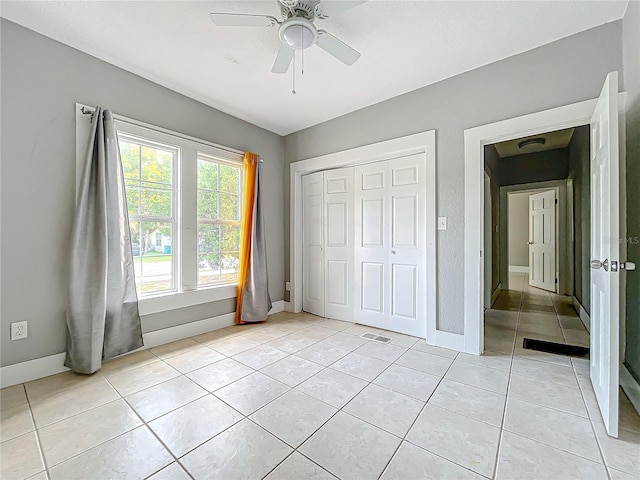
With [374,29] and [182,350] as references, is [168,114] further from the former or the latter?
[182,350]

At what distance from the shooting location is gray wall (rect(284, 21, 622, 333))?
2.11m

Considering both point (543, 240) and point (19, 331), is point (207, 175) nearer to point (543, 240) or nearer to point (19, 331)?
point (19, 331)

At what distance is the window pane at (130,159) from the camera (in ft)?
8.64

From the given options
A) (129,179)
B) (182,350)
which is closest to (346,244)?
(182,350)

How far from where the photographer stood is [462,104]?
2662 millimetres

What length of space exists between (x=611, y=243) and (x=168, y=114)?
3664mm

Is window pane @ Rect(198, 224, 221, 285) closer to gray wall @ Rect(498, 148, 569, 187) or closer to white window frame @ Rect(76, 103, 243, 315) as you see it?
white window frame @ Rect(76, 103, 243, 315)

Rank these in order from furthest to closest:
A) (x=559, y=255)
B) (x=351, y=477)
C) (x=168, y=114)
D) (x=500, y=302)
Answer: (x=559, y=255) < (x=500, y=302) < (x=168, y=114) < (x=351, y=477)

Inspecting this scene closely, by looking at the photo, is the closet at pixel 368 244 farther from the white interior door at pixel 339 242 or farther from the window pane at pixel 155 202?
the window pane at pixel 155 202

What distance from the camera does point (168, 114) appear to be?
2887mm

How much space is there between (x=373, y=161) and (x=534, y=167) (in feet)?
12.5

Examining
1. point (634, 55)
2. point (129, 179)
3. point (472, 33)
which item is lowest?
point (129, 179)

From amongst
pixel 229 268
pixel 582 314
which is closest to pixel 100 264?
pixel 229 268

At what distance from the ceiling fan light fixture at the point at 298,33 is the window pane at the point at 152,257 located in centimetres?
213
